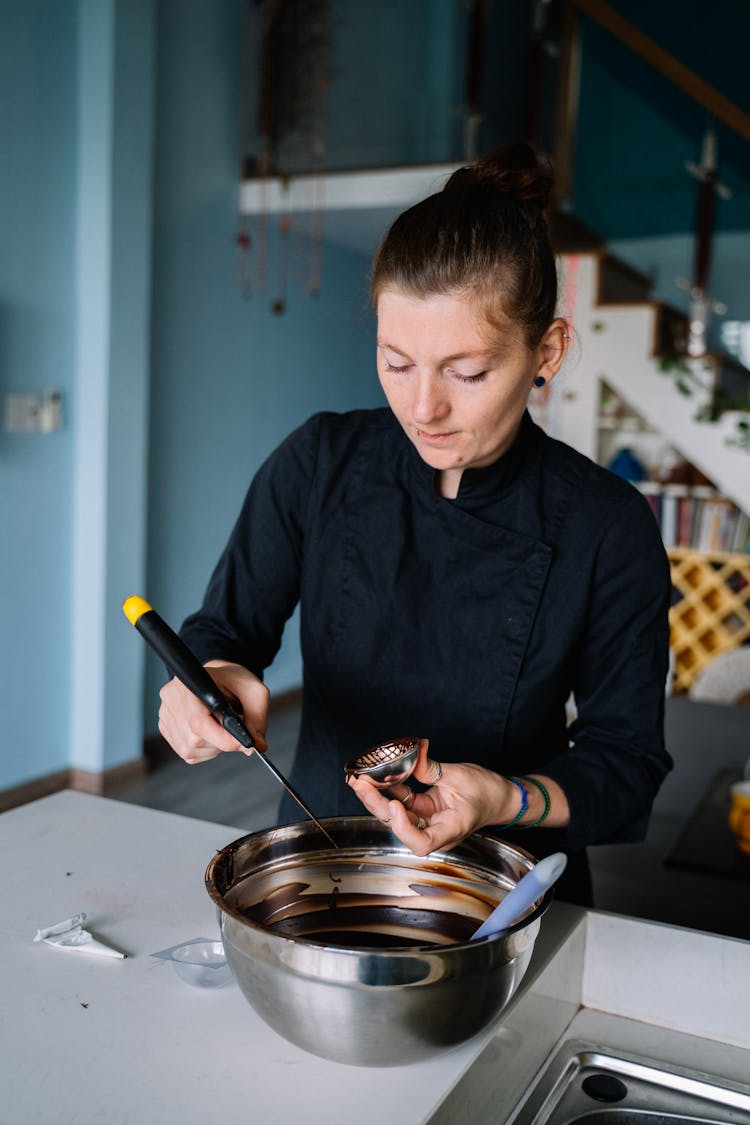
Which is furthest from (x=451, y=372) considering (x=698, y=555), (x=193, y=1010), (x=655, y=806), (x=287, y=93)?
(x=698, y=555)

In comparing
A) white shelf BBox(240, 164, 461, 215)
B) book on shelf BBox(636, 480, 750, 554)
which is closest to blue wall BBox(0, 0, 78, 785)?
white shelf BBox(240, 164, 461, 215)

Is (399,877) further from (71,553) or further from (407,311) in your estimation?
(71,553)

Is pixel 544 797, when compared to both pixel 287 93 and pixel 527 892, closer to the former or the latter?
pixel 527 892

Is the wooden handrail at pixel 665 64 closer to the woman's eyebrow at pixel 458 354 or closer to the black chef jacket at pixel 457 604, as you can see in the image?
the black chef jacket at pixel 457 604

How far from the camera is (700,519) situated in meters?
5.90

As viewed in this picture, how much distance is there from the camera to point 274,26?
4781 millimetres

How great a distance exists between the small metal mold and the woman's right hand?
157mm

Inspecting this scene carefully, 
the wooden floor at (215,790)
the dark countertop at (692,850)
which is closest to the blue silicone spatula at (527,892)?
the dark countertop at (692,850)

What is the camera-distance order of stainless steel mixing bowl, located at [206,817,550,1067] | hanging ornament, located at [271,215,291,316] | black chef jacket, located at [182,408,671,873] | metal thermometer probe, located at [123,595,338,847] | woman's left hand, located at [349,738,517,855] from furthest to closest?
hanging ornament, located at [271,215,291,316] → black chef jacket, located at [182,408,671,873] → metal thermometer probe, located at [123,595,338,847] → woman's left hand, located at [349,738,517,855] → stainless steel mixing bowl, located at [206,817,550,1067]

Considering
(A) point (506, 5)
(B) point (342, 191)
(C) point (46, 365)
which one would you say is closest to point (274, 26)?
(B) point (342, 191)

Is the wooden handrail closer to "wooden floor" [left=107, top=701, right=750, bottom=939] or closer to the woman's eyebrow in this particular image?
"wooden floor" [left=107, top=701, right=750, bottom=939]

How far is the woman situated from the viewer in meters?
1.03

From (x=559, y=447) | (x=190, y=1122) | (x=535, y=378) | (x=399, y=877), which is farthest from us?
(x=559, y=447)

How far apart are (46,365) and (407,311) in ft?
10.1
